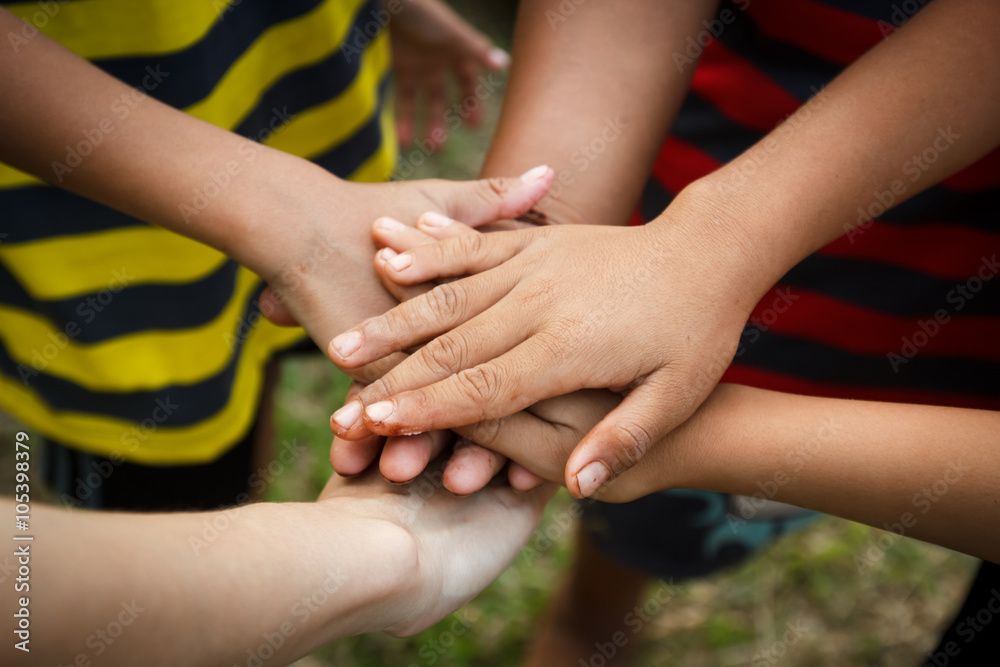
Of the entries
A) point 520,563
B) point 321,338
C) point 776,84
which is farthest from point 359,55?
point 520,563

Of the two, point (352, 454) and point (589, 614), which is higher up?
point (352, 454)

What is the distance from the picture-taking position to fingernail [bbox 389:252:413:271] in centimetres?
109

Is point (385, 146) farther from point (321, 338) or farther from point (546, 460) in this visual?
point (546, 460)

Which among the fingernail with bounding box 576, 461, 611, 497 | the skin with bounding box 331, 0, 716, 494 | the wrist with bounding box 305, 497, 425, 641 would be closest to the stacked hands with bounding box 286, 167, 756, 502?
the fingernail with bounding box 576, 461, 611, 497

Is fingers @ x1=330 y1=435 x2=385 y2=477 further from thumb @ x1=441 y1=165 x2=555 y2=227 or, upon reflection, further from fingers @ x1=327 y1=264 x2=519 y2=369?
thumb @ x1=441 y1=165 x2=555 y2=227

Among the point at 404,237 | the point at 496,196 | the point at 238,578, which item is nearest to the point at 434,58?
the point at 496,196

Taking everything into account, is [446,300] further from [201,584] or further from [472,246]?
[201,584]

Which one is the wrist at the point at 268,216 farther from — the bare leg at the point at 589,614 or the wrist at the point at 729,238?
the bare leg at the point at 589,614

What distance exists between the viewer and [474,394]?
0.97m

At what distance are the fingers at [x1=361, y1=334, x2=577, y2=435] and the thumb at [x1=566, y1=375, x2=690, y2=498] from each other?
9cm

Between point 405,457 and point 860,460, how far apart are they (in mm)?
629

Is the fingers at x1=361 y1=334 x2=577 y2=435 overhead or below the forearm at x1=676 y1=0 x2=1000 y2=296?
below

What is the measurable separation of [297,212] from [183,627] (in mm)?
667

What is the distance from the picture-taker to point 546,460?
107cm
